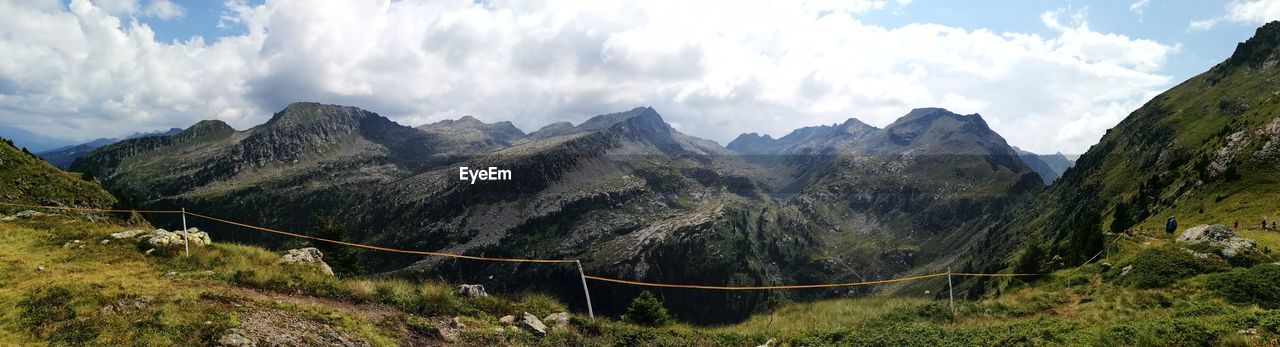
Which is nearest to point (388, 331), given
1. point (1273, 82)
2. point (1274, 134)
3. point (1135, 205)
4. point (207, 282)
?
point (207, 282)

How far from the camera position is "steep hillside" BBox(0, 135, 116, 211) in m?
49.8

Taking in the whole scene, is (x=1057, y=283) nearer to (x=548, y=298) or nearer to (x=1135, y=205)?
(x=548, y=298)

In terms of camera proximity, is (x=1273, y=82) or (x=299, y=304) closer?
(x=299, y=304)

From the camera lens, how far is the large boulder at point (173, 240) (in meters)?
27.8

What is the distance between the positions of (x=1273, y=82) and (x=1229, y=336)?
189119 mm

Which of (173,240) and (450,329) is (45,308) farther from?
(450,329)

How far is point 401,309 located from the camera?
2356 cm

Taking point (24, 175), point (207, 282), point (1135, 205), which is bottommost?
point (1135, 205)

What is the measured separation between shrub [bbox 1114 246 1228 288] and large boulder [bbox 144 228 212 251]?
49805 millimetres

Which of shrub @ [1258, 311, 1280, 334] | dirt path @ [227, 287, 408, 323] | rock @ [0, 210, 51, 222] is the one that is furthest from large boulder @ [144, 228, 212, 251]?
shrub @ [1258, 311, 1280, 334]

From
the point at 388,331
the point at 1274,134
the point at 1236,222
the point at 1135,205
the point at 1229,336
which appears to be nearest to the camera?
the point at 1229,336

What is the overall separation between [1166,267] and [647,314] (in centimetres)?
2753

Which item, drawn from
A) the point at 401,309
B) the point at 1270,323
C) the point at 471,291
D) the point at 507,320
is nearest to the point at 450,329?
the point at 507,320

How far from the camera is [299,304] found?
2133cm
